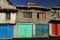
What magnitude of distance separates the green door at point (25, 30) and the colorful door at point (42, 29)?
5.04ft

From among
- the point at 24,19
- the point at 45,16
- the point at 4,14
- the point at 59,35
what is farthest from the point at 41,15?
the point at 4,14

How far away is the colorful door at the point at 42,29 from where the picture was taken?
26908mm

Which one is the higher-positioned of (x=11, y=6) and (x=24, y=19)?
(x=11, y=6)

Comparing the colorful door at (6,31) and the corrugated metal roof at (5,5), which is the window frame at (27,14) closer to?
the corrugated metal roof at (5,5)

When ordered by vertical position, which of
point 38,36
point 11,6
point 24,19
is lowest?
point 38,36

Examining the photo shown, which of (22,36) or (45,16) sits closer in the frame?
(22,36)

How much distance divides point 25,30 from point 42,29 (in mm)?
3310

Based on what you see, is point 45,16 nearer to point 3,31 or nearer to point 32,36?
point 32,36

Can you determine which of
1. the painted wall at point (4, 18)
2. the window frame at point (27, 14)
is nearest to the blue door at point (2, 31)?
the painted wall at point (4, 18)

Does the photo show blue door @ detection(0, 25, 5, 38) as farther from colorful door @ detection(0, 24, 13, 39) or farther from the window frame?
the window frame

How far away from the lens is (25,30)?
1041 inches

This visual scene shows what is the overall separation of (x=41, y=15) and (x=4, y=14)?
7.14 meters

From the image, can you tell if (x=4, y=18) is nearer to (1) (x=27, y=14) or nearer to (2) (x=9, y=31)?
(2) (x=9, y=31)

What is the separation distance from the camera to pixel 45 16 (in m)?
27.9
